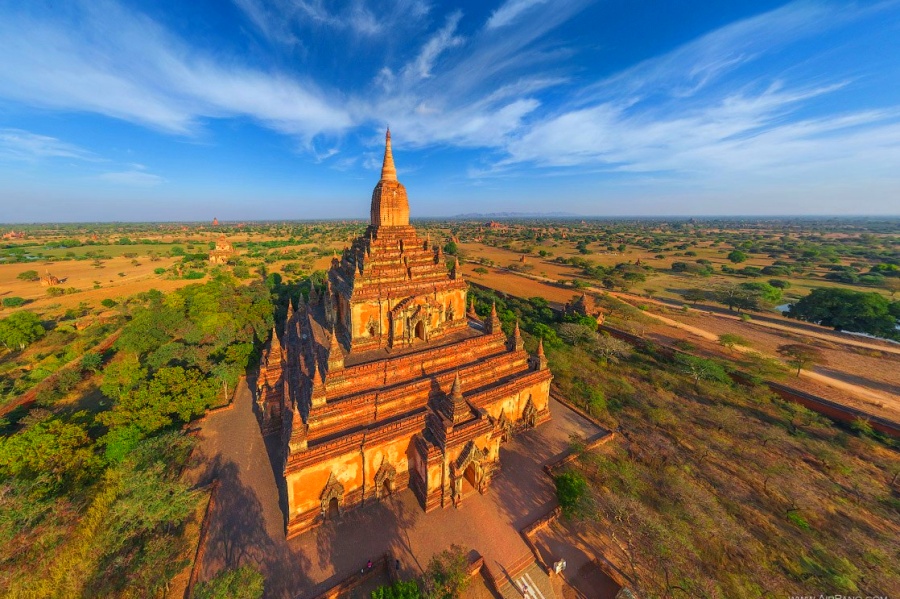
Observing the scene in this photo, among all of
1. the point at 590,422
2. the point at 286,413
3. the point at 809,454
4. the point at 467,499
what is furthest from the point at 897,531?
the point at 286,413

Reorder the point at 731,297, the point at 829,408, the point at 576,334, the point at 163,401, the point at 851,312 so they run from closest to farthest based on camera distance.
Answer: the point at 163,401 < the point at 829,408 < the point at 576,334 < the point at 851,312 < the point at 731,297

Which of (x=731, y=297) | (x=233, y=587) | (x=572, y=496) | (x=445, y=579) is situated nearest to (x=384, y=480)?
(x=445, y=579)

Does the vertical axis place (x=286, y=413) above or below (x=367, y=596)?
above

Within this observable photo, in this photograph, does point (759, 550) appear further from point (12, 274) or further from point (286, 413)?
point (12, 274)

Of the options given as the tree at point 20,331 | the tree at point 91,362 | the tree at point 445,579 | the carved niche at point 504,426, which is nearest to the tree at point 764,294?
the carved niche at point 504,426

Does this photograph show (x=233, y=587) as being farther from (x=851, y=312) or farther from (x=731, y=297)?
(x=731, y=297)

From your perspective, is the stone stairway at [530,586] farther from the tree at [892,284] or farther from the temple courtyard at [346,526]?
the tree at [892,284]
